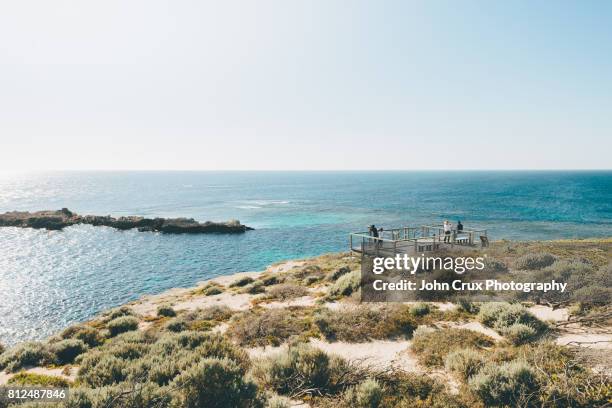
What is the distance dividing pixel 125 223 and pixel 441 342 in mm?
69168

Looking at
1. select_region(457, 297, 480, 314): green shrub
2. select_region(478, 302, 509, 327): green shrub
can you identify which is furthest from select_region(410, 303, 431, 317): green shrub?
select_region(478, 302, 509, 327): green shrub

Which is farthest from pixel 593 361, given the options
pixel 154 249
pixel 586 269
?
pixel 154 249

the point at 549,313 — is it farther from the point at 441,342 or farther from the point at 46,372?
the point at 46,372

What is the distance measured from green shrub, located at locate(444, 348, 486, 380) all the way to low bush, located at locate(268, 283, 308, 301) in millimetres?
12156

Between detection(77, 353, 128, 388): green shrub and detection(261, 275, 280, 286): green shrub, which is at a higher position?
detection(77, 353, 128, 388): green shrub

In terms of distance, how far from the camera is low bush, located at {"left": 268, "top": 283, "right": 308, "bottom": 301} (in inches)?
790

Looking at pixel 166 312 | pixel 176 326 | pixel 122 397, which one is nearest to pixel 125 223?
pixel 166 312

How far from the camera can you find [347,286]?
18531mm

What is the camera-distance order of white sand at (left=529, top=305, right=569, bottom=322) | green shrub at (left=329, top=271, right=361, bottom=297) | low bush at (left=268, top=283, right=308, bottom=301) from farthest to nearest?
low bush at (left=268, top=283, right=308, bottom=301) → green shrub at (left=329, top=271, right=361, bottom=297) → white sand at (left=529, top=305, right=569, bottom=322)

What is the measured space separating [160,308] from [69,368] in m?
8.83

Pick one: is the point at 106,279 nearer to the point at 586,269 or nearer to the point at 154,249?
the point at 154,249

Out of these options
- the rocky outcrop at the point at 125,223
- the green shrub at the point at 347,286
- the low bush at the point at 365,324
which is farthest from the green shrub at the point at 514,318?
the rocky outcrop at the point at 125,223

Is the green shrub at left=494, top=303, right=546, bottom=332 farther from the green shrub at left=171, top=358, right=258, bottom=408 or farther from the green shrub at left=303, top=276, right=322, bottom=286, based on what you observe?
the green shrub at left=303, top=276, right=322, bottom=286

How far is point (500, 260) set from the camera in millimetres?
20078
